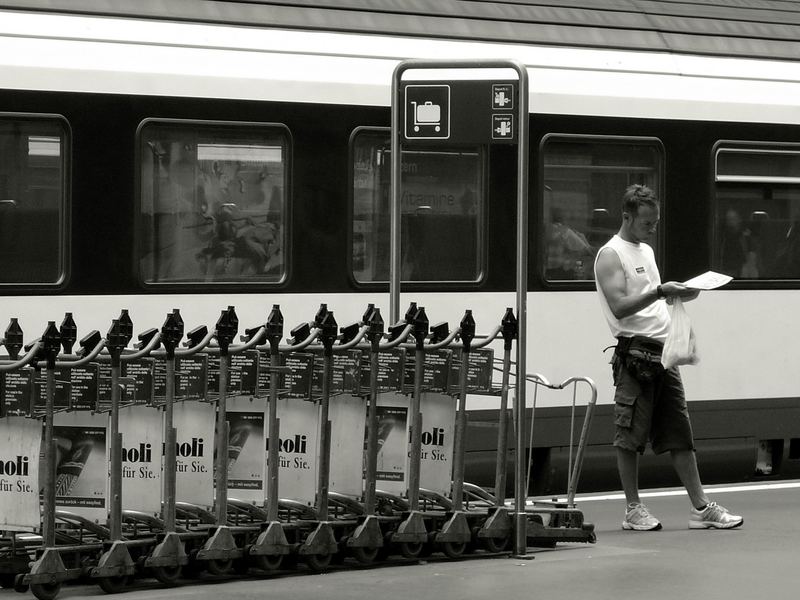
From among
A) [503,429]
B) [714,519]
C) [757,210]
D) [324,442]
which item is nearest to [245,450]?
[324,442]

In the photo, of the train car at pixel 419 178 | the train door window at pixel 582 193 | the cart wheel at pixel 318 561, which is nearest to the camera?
the cart wheel at pixel 318 561

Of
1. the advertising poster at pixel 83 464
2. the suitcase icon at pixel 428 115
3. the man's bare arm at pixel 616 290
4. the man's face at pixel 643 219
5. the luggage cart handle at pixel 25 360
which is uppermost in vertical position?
the suitcase icon at pixel 428 115

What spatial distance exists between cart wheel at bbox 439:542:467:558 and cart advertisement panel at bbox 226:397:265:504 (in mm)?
1039

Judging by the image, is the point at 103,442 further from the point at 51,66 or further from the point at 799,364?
the point at 799,364

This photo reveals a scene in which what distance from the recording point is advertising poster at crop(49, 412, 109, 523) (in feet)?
24.5

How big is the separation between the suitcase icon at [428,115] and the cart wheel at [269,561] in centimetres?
252

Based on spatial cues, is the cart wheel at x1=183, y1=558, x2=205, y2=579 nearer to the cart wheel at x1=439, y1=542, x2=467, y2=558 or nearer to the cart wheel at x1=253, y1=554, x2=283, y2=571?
the cart wheel at x1=253, y1=554, x2=283, y2=571

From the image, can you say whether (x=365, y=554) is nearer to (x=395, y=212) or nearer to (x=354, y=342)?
(x=354, y=342)

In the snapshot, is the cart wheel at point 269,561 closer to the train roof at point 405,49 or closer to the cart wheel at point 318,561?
the cart wheel at point 318,561

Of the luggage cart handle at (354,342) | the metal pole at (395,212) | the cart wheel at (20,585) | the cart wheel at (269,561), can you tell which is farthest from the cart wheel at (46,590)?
the metal pole at (395,212)

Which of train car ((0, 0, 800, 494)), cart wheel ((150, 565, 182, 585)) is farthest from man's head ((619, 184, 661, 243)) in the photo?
cart wheel ((150, 565, 182, 585))

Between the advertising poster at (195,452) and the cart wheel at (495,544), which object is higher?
the advertising poster at (195,452)

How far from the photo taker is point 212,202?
1070cm

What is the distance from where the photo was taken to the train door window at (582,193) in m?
11.9
